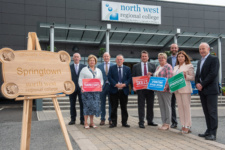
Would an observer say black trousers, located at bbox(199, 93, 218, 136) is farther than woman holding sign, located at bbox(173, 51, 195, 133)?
No

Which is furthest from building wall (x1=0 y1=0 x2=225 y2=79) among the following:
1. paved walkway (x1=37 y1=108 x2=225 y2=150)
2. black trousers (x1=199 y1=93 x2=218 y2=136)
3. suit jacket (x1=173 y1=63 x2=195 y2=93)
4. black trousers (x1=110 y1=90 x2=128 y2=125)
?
black trousers (x1=199 y1=93 x2=218 y2=136)

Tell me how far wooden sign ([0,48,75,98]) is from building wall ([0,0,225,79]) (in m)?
11.9

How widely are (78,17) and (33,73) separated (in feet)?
51.5

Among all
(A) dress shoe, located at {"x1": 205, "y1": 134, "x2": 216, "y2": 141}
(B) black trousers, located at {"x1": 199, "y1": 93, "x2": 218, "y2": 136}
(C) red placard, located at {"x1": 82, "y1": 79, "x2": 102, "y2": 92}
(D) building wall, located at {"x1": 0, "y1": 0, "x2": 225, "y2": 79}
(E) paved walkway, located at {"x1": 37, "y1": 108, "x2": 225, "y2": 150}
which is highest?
(D) building wall, located at {"x1": 0, "y1": 0, "x2": 225, "y2": 79}

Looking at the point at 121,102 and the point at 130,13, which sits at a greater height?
the point at 130,13

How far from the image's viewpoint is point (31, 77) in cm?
321

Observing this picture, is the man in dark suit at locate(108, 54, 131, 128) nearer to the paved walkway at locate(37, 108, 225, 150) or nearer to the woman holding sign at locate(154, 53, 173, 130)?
the paved walkway at locate(37, 108, 225, 150)

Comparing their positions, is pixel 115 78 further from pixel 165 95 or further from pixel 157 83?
pixel 165 95

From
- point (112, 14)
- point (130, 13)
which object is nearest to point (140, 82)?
point (112, 14)

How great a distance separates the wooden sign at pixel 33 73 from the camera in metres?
3.04

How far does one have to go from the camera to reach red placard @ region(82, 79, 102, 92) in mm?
5685

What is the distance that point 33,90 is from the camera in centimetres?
319

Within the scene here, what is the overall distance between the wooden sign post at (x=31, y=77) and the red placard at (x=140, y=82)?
272cm

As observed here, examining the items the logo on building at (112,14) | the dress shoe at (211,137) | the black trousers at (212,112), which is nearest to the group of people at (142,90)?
the black trousers at (212,112)
